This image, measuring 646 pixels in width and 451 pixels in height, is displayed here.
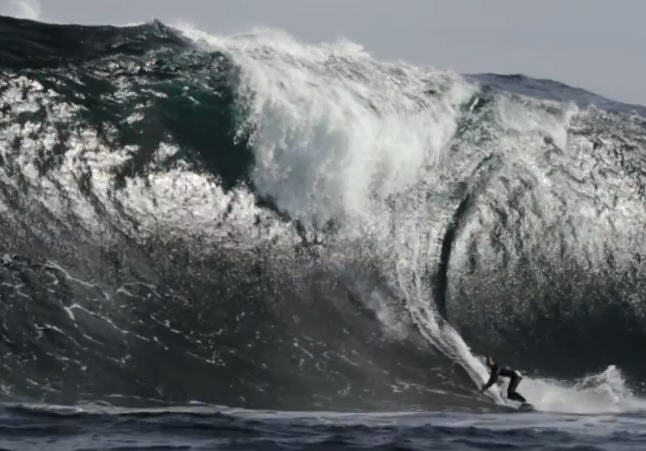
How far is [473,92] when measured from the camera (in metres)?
24.3

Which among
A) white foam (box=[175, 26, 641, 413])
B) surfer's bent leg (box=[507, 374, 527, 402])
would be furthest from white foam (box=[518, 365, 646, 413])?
surfer's bent leg (box=[507, 374, 527, 402])

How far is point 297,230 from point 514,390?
13.4 feet

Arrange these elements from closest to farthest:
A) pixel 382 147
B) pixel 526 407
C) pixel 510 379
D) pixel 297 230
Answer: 1. pixel 526 407
2. pixel 510 379
3. pixel 297 230
4. pixel 382 147

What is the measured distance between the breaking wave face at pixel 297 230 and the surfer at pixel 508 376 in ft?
1.24

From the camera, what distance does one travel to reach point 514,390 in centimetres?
1792

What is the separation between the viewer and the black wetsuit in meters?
17.8

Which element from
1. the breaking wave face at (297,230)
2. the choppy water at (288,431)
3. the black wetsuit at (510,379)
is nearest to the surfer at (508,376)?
the black wetsuit at (510,379)

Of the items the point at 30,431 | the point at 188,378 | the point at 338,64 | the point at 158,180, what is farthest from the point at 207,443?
the point at 338,64

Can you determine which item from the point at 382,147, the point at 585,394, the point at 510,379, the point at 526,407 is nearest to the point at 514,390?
the point at 510,379

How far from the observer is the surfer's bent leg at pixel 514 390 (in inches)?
699

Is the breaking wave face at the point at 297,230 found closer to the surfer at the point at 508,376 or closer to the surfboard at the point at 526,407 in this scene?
the surfer at the point at 508,376

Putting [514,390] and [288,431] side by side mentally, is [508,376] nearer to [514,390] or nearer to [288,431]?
[514,390]

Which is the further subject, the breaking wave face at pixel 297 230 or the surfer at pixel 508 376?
the surfer at pixel 508 376

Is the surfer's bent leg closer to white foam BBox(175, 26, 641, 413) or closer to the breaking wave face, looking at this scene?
white foam BBox(175, 26, 641, 413)
